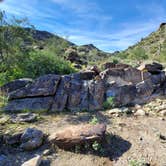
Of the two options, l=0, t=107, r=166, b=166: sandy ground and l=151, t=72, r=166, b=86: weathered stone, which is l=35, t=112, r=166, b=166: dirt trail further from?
l=151, t=72, r=166, b=86: weathered stone

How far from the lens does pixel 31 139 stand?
5.06m

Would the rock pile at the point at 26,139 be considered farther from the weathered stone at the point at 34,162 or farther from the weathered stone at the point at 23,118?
the weathered stone at the point at 23,118

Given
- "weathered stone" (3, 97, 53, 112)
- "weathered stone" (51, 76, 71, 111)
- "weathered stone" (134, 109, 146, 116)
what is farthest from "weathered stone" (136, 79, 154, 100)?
"weathered stone" (3, 97, 53, 112)

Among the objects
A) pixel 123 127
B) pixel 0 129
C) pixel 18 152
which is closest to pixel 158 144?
pixel 123 127

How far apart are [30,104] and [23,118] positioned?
1042mm

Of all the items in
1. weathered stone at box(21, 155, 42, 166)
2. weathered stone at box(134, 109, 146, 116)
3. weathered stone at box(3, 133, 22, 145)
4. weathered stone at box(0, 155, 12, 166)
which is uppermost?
weathered stone at box(134, 109, 146, 116)

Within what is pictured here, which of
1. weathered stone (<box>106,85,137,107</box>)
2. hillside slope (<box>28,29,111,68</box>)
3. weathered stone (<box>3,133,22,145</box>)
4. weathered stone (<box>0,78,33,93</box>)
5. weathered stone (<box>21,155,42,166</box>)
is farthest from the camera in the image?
hillside slope (<box>28,29,111,68</box>)

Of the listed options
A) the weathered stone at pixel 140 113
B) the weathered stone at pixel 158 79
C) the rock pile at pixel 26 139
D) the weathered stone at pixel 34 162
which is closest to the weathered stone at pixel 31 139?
the rock pile at pixel 26 139

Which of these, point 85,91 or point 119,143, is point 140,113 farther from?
point 119,143

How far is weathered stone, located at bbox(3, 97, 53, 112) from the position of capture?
7146 millimetres

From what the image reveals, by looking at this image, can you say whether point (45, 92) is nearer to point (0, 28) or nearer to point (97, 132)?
point (97, 132)

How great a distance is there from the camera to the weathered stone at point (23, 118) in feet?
20.2

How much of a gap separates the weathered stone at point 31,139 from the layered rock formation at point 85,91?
1992 millimetres

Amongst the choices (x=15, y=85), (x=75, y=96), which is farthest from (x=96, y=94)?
(x=15, y=85)
